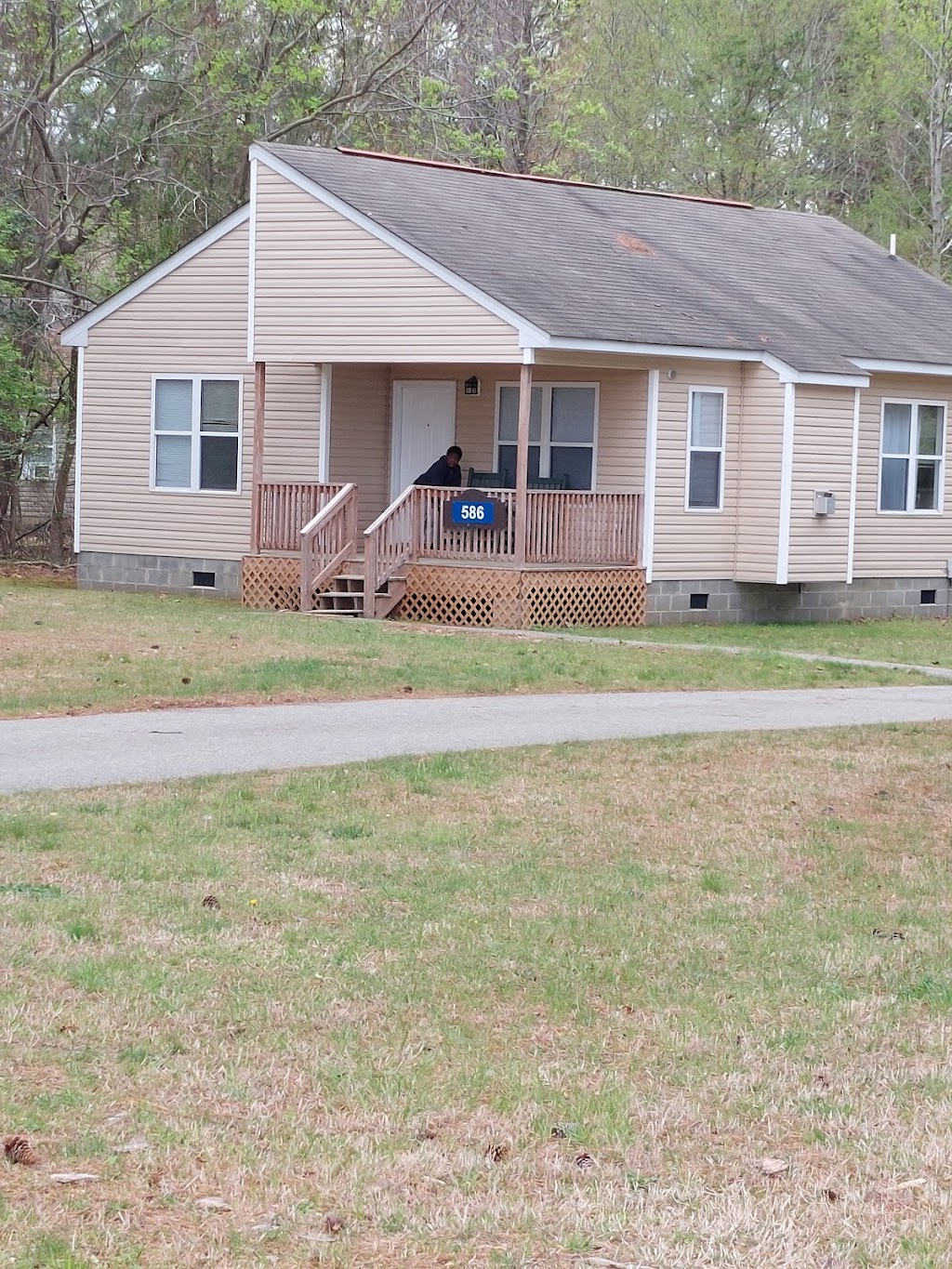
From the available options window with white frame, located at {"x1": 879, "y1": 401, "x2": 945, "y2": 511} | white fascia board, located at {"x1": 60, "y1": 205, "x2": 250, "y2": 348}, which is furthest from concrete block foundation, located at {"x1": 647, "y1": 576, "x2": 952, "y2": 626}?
white fascia board, located at {"x1": 60, "y1": 205, "x2": 250, "y2": 348}

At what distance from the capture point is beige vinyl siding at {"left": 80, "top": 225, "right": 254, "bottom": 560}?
83.0 feet

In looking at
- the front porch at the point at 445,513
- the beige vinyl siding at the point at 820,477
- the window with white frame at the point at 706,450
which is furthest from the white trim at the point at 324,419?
the beige vinyl siding at the point at 820,477

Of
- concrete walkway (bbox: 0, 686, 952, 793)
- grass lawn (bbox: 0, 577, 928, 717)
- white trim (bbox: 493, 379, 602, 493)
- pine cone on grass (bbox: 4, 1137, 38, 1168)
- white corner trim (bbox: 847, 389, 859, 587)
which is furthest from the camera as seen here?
white corner trim (bbox: 847, 389, 859, 587)

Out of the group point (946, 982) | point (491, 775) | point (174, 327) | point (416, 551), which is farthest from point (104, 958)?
point (174, 327)

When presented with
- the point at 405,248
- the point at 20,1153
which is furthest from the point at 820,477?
the point at 20,1153

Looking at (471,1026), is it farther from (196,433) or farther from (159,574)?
(159,574)

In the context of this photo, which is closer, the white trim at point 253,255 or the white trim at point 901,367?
the white trim at point 253,255

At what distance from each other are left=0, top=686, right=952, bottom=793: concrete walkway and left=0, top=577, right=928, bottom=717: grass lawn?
1.80 feet

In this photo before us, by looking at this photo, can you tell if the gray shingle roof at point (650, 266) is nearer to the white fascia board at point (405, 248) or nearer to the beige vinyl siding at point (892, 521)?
the white fascia board at point (405, 248)

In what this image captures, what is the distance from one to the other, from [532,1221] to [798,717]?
9.84 m

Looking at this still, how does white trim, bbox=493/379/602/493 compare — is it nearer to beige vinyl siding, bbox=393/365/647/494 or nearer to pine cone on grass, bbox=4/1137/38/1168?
beige vinyl siding, bbox=393/365/647/494

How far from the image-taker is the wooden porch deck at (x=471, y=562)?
2206 cm

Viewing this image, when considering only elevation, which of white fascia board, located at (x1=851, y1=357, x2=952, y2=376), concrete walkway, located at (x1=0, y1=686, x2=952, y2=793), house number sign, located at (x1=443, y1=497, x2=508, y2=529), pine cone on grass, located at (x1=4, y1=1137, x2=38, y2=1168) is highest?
white fascia board, located at (x1=851, y1=357, x2=952, y2=376)

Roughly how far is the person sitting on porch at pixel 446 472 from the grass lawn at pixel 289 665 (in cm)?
326
